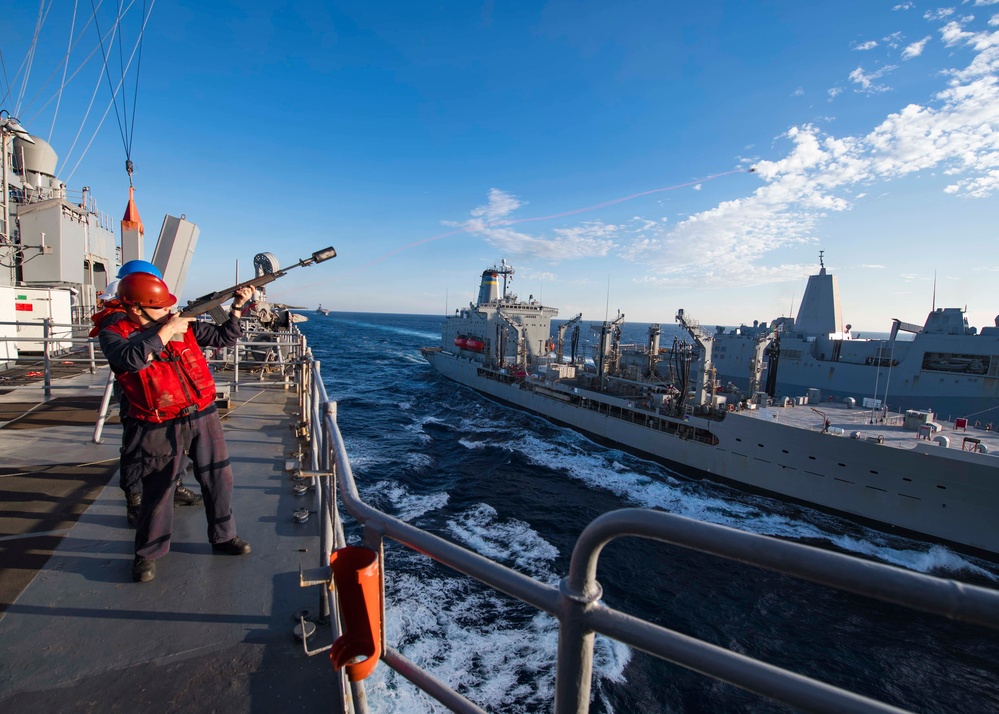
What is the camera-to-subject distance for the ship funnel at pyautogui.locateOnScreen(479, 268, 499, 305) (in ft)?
147

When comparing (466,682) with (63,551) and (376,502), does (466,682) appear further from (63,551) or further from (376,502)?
(376,502)

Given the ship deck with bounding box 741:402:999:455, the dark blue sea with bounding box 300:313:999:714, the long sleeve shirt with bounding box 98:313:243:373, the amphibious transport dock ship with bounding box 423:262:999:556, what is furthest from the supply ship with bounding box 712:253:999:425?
the long sleeve shirt with bounding box 98:313:243:373

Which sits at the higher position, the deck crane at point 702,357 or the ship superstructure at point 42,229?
the ship superstructure at point 42,229

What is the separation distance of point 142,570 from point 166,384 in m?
1.31

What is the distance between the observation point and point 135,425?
136 inches

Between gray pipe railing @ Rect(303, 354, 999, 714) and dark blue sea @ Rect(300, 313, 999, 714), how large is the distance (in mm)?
5700

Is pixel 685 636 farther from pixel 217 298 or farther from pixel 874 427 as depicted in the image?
pixel 874 427

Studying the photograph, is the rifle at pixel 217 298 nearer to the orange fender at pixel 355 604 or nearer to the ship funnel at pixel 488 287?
the orange fender at pixel 355 604

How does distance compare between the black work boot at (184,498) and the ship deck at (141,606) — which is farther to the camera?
the black work boot at (184,498)

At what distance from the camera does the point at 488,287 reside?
44812 millimetres

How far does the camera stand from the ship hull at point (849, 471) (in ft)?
45.3

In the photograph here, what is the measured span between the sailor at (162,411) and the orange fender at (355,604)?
6.89 ft

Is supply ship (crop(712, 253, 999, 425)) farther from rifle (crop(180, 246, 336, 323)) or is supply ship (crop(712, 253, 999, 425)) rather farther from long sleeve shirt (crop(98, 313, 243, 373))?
long sleeve shirt (crop(98, 313, 243, 373))

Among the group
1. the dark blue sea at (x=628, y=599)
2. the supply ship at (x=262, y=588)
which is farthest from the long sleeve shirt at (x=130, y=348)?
the dark blue sea at (x=628, y=599)
